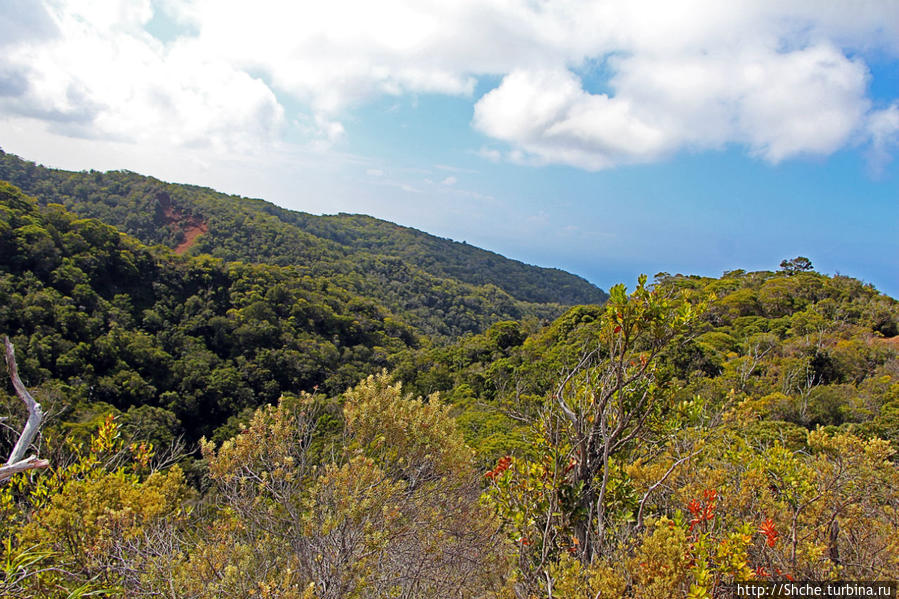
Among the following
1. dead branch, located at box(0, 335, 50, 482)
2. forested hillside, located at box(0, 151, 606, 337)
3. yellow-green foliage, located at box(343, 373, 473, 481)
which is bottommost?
yellow-green foliage, located at box(343, 373, 473, 481)

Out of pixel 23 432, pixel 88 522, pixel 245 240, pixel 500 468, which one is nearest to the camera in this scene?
pixel 23 432

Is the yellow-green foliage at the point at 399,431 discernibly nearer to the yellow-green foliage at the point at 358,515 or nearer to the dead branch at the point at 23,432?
the yellow-green foliage at the point at 358,515

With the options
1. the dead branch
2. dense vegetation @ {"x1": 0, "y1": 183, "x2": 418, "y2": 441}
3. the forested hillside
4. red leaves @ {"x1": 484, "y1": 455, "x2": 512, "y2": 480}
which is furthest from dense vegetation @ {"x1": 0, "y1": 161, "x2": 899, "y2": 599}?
the forested hillside

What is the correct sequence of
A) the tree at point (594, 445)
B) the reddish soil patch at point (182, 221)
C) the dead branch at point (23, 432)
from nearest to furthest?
the dead branch at point (23, 432) < the tree at point (594, 445) < the reddish soil patch at point (182, 221)

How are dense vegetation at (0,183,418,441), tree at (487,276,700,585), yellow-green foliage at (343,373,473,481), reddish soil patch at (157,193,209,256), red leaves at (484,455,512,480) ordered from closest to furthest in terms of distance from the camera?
tree at (487,276,700,585)
red leaves at (484,455,512,480)
yellow-green foliage at (343,373,473,481)
dense vegetation at (0,183,418,441)
reddish soil patch at (157,193,209,256)

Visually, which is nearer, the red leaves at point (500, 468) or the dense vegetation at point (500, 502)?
the dense vegetation at point (500, 502)

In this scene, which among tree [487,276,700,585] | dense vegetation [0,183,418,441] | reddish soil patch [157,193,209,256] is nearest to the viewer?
tree [487,276,700,585]

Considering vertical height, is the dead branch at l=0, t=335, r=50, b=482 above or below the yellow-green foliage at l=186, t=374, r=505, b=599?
above

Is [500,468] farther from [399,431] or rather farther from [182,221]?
[182,221]

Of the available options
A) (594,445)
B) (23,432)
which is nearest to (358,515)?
(594,445)

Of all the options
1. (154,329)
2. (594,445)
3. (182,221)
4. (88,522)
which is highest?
(182,221)

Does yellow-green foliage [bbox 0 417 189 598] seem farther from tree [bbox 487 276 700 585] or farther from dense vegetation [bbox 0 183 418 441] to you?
dense vegetation [bbox 0 183 418 441]

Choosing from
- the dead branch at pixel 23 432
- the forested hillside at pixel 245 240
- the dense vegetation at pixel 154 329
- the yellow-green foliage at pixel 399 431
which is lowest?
the dense vegetation at pixel 154 329

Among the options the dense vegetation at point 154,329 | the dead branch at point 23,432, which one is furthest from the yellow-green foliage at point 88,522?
the dense vegetation at point 154,329
